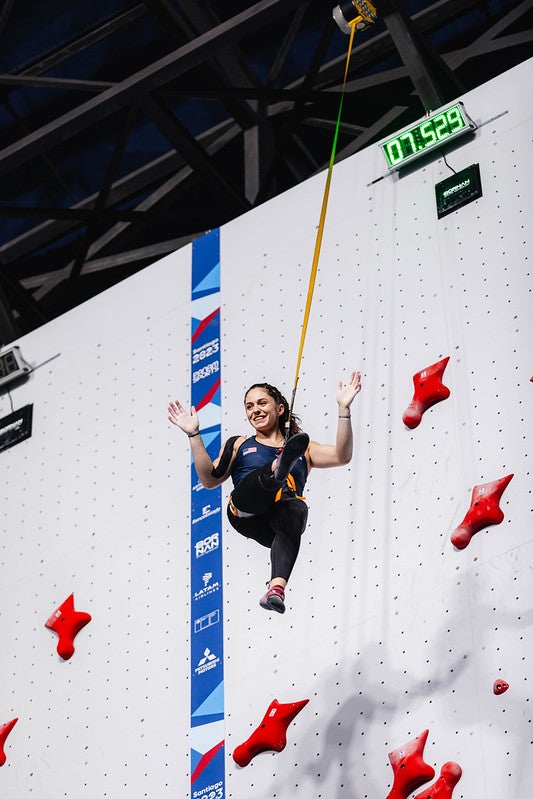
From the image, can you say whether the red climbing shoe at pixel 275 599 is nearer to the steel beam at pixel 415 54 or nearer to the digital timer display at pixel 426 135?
the digital timer display at pixel 426 135

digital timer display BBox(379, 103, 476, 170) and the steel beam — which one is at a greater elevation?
the steel beam

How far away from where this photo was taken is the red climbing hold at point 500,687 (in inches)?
158

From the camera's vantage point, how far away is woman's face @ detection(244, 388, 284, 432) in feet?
14.6

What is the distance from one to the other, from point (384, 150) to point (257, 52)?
2037 mm

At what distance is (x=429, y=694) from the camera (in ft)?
13.8

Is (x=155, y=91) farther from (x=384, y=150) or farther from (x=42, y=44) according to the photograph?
(x=384, y=150)

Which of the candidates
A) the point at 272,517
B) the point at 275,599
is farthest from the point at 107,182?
the point at 275,599

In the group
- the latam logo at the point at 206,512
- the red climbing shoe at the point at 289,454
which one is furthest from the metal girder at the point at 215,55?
the red climbing shoe at the point at 289,454

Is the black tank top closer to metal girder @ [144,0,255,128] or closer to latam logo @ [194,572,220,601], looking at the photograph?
Result: latam logo @ [194,572,220,601]

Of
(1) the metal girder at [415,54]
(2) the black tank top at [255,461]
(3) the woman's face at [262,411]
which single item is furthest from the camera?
(1) the metal girder at [415,54]

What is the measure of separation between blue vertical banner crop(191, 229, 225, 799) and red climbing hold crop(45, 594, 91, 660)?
0.62m

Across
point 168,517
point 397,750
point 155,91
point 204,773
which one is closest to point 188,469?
point 168,517

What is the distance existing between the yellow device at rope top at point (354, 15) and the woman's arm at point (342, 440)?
154cm

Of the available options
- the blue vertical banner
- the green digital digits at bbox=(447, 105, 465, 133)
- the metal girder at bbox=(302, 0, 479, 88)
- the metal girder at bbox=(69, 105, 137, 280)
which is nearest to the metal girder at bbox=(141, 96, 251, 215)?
the metal girder at bbox=(69, 105, 137, 280)
